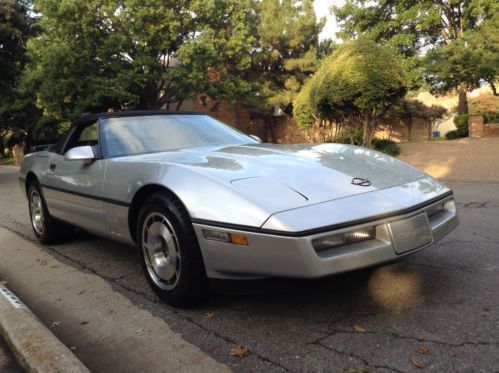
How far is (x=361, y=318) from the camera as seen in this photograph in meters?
2.67

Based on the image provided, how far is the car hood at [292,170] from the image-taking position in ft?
8.51

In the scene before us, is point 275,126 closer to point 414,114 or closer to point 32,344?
point 414,114

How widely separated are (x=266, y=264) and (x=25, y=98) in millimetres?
29528

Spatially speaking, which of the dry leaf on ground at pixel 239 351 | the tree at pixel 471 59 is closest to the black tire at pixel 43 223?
the dry leaf on ground at pixel 239 351

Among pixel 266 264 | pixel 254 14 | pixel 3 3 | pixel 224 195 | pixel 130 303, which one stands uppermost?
pixel 254 14

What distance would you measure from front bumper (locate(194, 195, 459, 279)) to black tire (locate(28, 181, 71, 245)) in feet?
8.77

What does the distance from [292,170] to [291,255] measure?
71 centimetres

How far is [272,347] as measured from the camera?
241 cm

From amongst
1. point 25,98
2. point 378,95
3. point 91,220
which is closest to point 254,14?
point 25,98

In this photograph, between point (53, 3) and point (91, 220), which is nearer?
point (91, 220)

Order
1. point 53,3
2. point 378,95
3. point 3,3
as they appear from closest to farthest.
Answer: point 378,95 < point 3,3 < point 53,3

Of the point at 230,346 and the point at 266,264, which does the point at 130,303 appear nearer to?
the point at 230,346

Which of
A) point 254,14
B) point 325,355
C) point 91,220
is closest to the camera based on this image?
point 325,355

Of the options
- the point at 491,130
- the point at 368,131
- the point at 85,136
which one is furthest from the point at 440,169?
the point at 491,130
